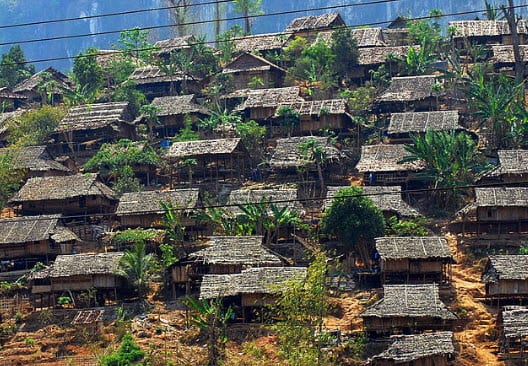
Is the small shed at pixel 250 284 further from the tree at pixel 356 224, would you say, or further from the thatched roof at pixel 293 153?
the thatched roof at pixel 293 153

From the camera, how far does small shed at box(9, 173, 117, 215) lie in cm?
4503

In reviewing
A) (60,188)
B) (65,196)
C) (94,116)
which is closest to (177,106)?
(94,116)

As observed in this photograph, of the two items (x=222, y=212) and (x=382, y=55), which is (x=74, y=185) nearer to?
(x=222, y=212)

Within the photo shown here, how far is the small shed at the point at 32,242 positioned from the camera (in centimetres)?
4056

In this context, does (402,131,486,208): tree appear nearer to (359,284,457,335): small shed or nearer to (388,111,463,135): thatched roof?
(388,111,463,135): thatched roof

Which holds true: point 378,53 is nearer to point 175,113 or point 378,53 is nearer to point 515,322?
point 175,113

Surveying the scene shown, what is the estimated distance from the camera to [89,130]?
55312 millimetres

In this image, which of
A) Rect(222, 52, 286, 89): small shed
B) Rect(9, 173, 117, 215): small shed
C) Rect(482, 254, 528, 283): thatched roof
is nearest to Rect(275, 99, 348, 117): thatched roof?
Rect(222, 52, 286, 89): small shed

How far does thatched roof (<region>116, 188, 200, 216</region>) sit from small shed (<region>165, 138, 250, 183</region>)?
415 cm

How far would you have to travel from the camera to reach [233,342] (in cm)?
3384

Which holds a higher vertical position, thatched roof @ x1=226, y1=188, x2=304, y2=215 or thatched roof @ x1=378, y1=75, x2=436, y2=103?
thatched roof @ x1=378, y1=75, x2=436, y2=103

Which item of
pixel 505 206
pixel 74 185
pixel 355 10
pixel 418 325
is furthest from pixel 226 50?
pixel 355 10

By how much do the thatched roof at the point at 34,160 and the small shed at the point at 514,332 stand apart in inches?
1081

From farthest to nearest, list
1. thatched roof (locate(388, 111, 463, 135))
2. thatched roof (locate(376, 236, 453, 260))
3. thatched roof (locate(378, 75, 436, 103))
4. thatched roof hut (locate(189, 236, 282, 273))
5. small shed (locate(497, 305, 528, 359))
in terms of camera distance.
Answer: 1. thatched roof (locate(378, 75, 436, 103))
2. thatched roof (locate(388, 111, 463, 135))
3. thatched roof hut (locate(189, 236, 282, 273))
4. thatched roof (locate(376, 236, 453, 260))
5. small shed (locate(497, 305, 528, 359))
